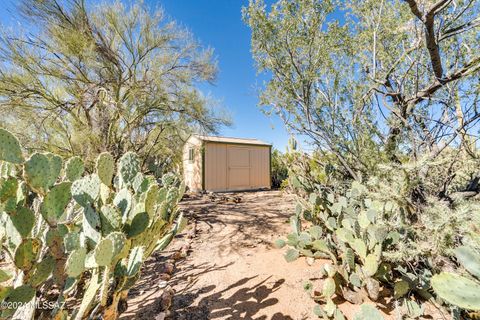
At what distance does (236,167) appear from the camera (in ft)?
43.9

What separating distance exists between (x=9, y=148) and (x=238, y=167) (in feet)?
40.5

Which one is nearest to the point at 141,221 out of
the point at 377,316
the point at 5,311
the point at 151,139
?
the point at 5,311

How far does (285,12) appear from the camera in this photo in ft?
10.2

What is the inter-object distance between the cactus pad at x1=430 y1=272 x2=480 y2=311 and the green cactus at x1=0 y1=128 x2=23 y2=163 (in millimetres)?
1916

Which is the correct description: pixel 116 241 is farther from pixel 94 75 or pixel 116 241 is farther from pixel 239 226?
pixel 94 75

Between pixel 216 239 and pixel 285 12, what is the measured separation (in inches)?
139

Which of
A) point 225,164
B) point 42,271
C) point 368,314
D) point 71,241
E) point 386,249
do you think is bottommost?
point 368,314

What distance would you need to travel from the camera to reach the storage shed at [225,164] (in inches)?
486

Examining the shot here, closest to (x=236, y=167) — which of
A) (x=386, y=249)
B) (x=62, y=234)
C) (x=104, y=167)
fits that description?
(x=386, y=249)

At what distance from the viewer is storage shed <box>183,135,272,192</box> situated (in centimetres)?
1234

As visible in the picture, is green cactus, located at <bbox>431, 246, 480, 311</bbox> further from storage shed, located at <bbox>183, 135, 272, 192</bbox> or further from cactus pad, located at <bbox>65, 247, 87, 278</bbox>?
storage shed, located at <bbox>183, 135, 272, 192</bbox>

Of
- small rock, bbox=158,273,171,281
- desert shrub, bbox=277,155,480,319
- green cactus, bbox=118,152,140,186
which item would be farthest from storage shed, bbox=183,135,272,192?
desert shrub, bbox=277,155,480,319

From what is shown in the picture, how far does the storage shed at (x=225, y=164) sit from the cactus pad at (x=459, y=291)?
420 inches

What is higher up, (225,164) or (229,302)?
(225,164)
